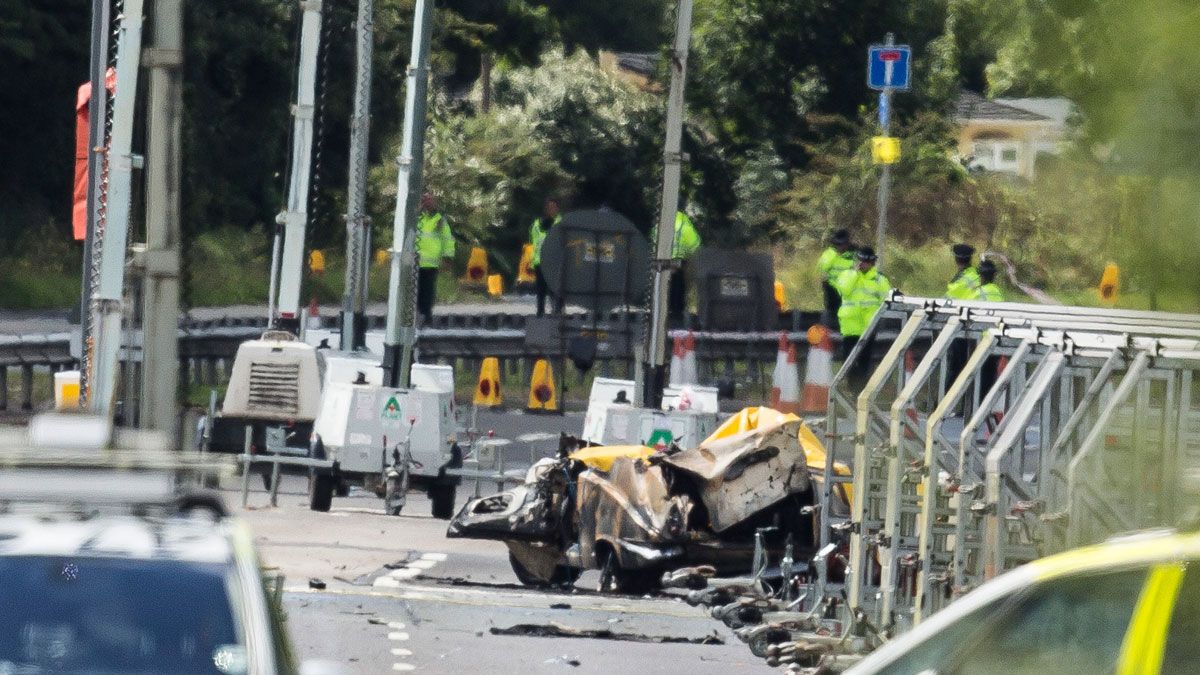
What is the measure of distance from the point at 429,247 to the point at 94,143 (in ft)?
51.0

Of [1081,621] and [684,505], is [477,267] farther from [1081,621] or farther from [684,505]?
[1081,621]

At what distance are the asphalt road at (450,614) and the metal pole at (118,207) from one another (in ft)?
6.09

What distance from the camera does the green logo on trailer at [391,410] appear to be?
19422mm

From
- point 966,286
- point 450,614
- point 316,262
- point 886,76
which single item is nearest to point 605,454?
point 450,614

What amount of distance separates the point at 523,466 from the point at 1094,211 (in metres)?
19.8

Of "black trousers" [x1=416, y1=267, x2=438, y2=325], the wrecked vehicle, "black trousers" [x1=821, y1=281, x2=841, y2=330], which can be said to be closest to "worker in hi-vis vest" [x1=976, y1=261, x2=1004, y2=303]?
"black trousers" [x1=821, y1=281, x2=841, y2=330]

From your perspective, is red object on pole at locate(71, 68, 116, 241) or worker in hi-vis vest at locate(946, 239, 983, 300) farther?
worker in hi-vis vest at locate(946, 239, 983, 300)

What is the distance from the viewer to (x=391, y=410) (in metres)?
19.5

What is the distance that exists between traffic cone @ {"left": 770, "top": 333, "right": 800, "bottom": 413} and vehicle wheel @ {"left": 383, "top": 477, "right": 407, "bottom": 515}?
9.30m

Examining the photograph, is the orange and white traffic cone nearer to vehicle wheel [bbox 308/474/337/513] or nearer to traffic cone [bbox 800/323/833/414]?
traffic cone [bbox 800/323/833/414]

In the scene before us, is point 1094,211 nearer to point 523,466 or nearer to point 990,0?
point 990,0

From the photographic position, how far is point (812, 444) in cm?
1526

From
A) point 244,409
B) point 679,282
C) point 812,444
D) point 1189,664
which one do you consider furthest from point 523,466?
point 1189,664

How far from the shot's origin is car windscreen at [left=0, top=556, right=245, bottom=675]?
5.70 m
